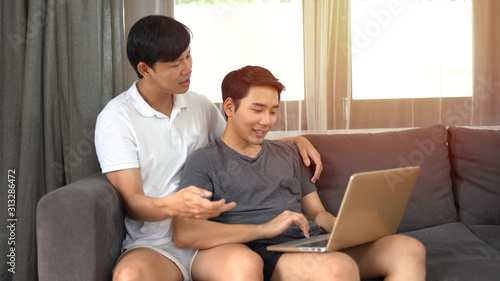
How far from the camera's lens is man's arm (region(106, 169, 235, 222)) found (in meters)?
1.33

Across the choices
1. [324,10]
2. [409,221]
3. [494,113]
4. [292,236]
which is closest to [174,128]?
[292,236]

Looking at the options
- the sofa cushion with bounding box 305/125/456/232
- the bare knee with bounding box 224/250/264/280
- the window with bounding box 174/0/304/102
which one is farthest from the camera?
the window with bounding box 174/0/304/102

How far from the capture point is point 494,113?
105 inches

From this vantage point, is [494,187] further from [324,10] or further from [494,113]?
[324,10]

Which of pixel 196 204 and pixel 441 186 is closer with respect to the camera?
pixel 196 204

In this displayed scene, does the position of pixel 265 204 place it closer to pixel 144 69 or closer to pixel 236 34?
pixel 144 69

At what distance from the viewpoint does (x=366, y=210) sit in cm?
139

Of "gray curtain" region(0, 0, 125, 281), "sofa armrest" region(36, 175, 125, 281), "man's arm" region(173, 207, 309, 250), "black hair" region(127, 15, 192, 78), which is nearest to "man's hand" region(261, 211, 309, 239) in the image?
"man's arm" region(173, 207, 309, 250)

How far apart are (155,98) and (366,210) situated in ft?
2.68

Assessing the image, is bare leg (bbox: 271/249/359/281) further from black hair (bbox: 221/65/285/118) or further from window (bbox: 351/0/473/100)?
window (bbox: 351/0/473/100)

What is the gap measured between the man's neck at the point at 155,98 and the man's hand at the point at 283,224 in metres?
0.55

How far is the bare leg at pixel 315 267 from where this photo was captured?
138 cm

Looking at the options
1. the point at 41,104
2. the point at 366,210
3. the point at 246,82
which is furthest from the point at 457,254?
the point at 41,104

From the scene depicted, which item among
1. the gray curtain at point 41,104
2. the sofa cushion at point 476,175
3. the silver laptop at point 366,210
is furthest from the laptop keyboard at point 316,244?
the gray curtain at point 41,104
